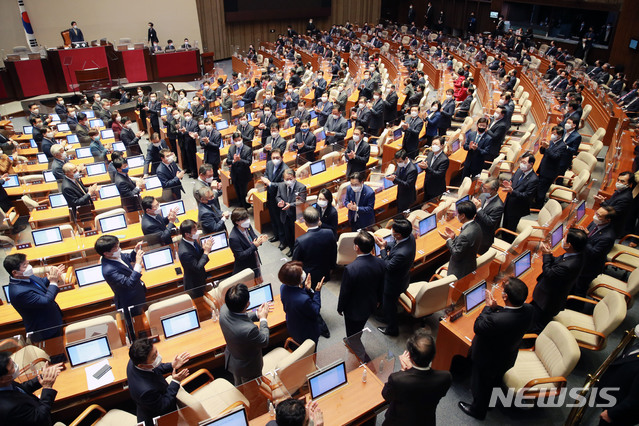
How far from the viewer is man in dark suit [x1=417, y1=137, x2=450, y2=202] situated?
655 centimetres

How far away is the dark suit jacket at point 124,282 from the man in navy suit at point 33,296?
52cm

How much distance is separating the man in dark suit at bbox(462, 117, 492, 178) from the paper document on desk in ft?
20.3

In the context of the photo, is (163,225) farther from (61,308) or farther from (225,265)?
(61,308)

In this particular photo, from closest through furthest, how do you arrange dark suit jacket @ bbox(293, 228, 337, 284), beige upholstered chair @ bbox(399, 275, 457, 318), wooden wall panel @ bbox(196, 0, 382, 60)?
1. beige upholstered chair @ bbox(399, 275, 457, 318)
2. dark suit jacket @ bbox(293, 228, 337, 284)
3. wooden wall panel @ bbox(196, 0, 382, 60)

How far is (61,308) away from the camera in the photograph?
15.2 feet

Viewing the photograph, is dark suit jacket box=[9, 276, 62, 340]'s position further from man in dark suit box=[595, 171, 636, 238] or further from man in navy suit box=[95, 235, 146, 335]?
man in dark suit box=[595, 171, 636, 238]

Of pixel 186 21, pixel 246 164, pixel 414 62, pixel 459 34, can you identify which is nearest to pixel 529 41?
pixel 459 34

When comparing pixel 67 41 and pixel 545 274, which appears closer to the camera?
pixel 545 274

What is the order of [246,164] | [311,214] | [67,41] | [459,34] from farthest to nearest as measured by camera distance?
[459,34] < [67,41] < [246,164] < [311,214]

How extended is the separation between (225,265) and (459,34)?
81.4ft

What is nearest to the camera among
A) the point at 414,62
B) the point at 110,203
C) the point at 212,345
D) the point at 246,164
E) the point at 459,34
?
the point at 212,345

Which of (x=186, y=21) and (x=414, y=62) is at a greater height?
(x=186, y=21)

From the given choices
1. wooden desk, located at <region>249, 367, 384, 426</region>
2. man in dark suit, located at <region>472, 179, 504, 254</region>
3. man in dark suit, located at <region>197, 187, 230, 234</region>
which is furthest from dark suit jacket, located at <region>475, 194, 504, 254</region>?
man in dark suit, located at <region>197, 187, 230, 234</region>

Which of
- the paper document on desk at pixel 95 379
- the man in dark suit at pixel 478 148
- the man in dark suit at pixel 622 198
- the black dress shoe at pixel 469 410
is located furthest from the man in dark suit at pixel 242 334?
the man in dark suit at pixel 478 148
